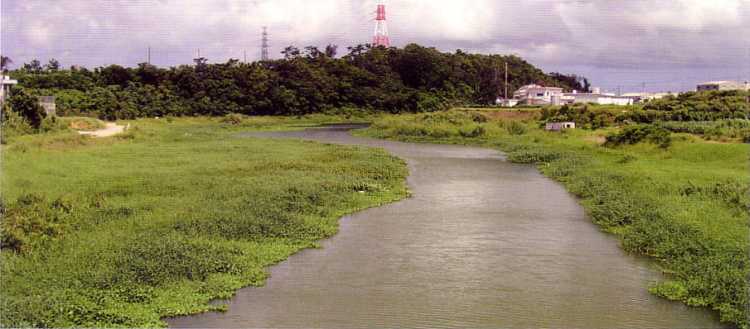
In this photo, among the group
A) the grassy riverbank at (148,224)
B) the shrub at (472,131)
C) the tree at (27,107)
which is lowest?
the grassy riverbank at (148,224)

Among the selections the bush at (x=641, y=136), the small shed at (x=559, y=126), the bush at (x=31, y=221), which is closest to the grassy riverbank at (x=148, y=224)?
the bush at (x=31, y=221)

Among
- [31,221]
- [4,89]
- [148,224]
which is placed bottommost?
[148,224]

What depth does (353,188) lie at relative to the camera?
20.0 meters

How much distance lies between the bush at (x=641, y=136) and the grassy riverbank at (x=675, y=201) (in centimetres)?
30

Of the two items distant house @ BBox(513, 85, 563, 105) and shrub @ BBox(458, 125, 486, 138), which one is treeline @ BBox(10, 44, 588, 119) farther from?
shrub @ BBox(458, 125, 486, 138)

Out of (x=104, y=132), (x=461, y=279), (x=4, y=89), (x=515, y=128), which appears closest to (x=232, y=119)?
(x=104, y=132)

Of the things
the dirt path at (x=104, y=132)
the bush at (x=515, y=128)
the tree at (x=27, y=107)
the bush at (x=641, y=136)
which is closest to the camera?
the bush at (x=641, y=136)

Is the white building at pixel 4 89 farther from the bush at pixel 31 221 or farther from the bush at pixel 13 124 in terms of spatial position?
the bush at pixel 31 221

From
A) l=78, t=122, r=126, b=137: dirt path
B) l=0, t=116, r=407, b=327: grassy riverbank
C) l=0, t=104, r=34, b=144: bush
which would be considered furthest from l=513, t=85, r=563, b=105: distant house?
l=0, t=104, r=34, b=144: bush

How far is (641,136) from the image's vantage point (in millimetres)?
29875

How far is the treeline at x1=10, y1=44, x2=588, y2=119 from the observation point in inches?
2320

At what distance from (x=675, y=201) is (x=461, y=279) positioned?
7448 millimetres

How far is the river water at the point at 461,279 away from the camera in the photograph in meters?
9.48

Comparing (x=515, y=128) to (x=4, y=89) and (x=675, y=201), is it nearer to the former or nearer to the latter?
(x=4, y=89)
